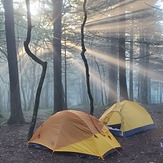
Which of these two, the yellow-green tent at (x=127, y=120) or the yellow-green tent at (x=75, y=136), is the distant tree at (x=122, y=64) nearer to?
the yellow-green tent at (x=127, y=120)

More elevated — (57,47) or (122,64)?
(57,47)

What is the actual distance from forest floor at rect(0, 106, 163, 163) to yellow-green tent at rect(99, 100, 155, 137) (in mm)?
294

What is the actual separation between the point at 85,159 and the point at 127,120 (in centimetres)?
325

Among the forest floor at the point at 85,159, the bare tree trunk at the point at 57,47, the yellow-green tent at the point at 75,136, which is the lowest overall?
the forest floor at the point at 85,159

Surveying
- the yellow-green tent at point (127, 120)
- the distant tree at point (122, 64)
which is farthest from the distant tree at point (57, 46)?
the yellow-green tent at point (127, 120)

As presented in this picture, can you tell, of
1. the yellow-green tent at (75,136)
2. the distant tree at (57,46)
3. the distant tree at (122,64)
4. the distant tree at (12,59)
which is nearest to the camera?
the yellow-green tent at (75,136)

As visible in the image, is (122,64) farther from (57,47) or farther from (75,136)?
(75,136)

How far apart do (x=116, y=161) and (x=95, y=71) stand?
3058cm

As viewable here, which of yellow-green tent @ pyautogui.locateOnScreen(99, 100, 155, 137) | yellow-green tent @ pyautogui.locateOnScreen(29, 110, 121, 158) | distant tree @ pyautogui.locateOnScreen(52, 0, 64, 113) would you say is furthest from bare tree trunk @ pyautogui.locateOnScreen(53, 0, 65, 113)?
yellow-green tent @ pyautogui.locateOnScreen(29, 110, 121, 158)

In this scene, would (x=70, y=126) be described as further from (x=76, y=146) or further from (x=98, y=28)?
(x=98, y=28)

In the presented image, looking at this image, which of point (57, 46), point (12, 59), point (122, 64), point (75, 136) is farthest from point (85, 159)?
point (122, 64)

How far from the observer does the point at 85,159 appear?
7.45 m

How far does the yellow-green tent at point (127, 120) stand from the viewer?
1002 centimetres

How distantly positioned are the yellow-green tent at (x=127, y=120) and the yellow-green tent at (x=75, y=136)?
1.61 m
